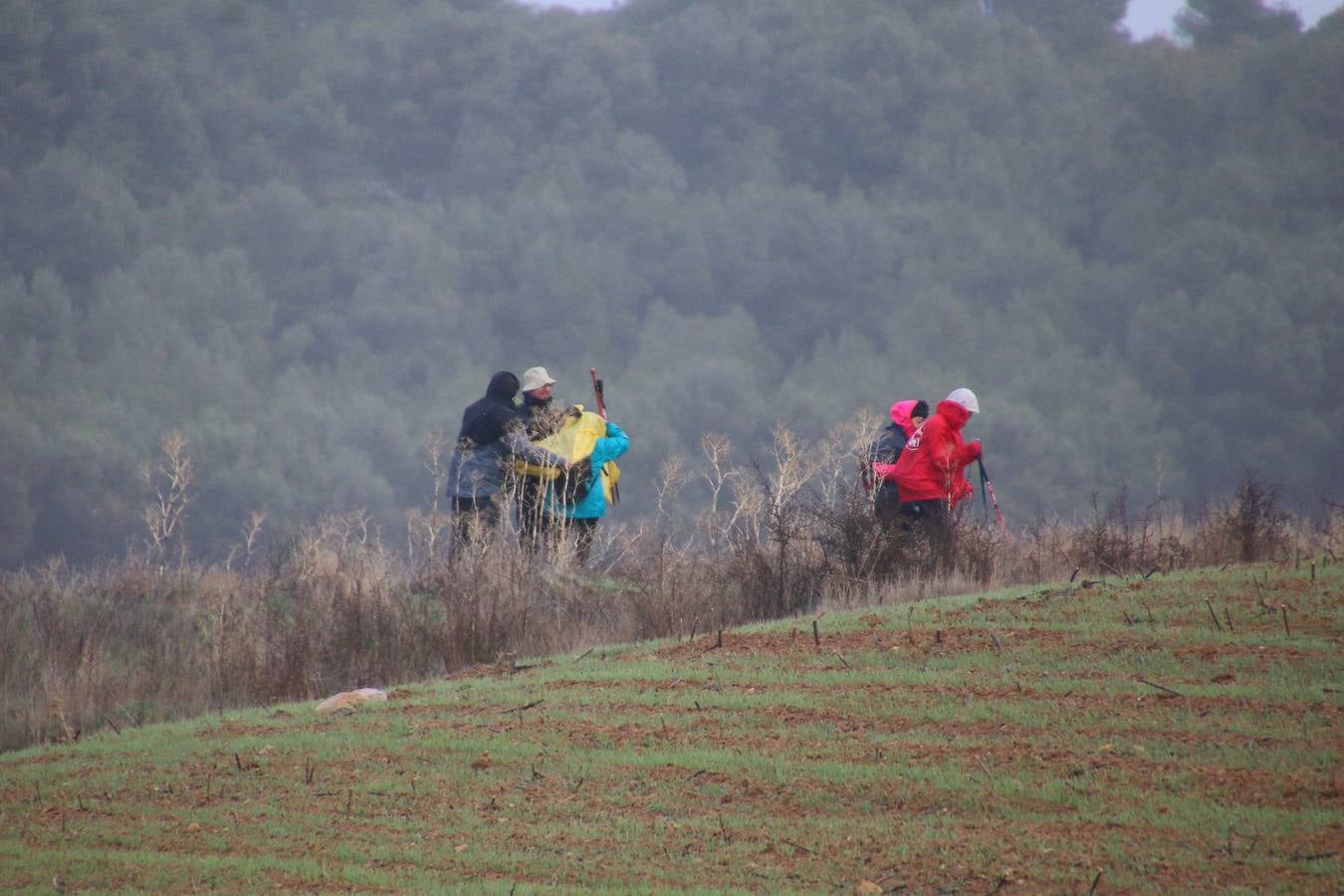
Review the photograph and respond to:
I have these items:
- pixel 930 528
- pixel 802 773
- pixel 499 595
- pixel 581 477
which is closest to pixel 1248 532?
pixel 930 528

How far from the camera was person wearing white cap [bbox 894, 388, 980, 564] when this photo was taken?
47.3 ft

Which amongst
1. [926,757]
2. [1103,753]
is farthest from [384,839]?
[1103,753]

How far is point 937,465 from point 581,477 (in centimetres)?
330

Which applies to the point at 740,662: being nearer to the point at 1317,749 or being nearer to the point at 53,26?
the point at 1317,749

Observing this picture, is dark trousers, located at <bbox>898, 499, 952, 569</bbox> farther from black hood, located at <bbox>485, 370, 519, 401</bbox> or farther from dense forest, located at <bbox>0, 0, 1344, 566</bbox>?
dense forest, located at <bbox>0, 0, 1344, 566</bbox>

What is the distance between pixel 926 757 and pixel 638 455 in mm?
61705

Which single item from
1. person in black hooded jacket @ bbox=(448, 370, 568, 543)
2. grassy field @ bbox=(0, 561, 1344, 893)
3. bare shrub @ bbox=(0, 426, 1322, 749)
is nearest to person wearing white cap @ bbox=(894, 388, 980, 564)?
bare shrub @ bbox=(0, 426, 1322, 749)

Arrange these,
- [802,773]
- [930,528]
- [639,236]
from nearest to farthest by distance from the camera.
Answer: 1. [802,773]
2. [930,528]
3. [639,236]

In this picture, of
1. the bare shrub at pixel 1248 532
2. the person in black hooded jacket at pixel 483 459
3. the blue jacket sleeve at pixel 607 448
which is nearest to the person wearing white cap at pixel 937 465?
the bare shrub at pixel 1248 532

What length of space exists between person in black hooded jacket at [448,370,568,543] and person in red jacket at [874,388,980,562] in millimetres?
3193

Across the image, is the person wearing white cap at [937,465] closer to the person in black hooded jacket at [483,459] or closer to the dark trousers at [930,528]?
the dark trousers at [930,528]

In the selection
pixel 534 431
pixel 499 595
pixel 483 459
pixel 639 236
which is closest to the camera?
pixel 499 595

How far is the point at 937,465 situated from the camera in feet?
47.5

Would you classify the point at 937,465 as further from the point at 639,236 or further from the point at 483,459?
the point at 639,236
